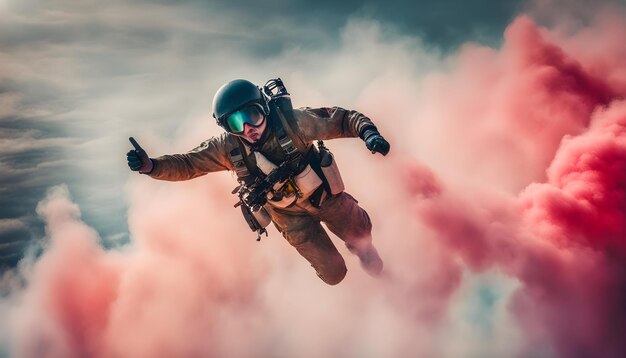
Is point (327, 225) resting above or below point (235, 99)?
below

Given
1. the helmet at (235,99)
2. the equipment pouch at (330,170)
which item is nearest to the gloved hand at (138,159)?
the helmet at (235,99)

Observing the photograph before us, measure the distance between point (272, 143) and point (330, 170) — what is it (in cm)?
127

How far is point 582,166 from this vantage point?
2130cm

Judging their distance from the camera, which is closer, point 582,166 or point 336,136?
point 336,136

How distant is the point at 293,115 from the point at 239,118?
1006 millimetres

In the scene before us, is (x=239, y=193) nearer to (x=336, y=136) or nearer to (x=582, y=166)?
(x=336, y=136)

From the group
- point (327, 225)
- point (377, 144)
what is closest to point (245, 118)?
point (377, 144)

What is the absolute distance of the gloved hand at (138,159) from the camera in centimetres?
779

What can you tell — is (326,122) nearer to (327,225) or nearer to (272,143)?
(272,143)

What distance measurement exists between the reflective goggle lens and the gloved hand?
61.9 inches

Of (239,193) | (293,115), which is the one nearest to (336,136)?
(293,115)

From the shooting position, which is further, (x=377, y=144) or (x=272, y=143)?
(x=272, y=143)

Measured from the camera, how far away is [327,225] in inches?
402

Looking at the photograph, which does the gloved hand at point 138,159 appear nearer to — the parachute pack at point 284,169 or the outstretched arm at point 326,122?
the parachute pack at point 284,169
